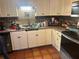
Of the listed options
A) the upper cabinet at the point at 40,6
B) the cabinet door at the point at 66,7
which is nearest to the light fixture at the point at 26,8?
the upper cabinet at the point at 40,6

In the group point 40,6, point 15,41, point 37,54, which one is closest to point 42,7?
point 40,6

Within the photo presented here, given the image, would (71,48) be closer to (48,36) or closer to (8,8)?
(48,36)

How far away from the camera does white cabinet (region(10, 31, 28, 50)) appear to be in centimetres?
325

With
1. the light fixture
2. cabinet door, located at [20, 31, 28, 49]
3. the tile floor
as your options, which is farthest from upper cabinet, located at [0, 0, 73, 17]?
the tile floor

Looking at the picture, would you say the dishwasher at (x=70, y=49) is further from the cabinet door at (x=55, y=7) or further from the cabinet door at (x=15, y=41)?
the cabinet door at (x=15, y=41)

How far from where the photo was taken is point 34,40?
3520mm

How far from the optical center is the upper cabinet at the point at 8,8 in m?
3.16

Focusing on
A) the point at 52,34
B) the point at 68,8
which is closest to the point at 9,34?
the point at 52,34

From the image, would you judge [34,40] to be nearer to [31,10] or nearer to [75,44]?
[31,10]

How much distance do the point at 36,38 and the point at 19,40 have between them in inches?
25.0

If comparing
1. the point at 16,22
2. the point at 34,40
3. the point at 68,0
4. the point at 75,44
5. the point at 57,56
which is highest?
the point at 68,0

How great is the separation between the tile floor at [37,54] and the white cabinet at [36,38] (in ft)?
0.67

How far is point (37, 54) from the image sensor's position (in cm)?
320

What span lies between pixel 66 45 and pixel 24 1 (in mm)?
2118
